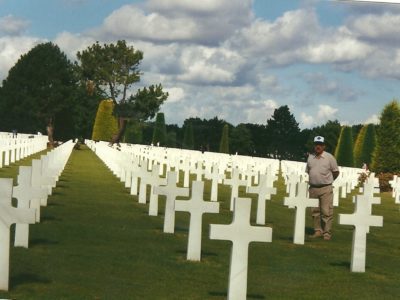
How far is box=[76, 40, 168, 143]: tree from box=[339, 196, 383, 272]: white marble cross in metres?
28.8

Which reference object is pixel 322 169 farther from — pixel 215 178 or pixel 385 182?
pixel 385 182

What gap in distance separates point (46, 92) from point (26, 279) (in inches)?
1531

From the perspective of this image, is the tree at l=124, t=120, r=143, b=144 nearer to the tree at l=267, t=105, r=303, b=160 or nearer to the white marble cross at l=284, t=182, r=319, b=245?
the tree at l=267, t=105, r=303, b=160

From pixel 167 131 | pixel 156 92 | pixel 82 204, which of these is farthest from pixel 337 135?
pixel 82 204

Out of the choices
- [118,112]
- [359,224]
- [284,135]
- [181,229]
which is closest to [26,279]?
[359,224]

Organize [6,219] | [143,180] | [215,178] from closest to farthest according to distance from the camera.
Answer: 1. [6,219]
2. [143,180]
3. [215,178]

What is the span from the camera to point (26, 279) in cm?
842

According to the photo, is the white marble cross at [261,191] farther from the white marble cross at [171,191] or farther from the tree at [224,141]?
the tree at [224,141]

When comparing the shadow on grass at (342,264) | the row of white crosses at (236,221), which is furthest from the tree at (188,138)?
the shadow on grass at (342,264)

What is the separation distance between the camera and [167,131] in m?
50.2

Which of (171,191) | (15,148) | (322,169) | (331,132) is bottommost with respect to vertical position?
(171,191)

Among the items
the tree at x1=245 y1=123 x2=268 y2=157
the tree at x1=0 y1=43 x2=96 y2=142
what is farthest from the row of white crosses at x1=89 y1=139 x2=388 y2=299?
the tree at x1=0 y1=43 x2=96 y2=142

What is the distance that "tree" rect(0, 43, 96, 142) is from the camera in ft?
150

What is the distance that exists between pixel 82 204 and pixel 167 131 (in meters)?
33.3
